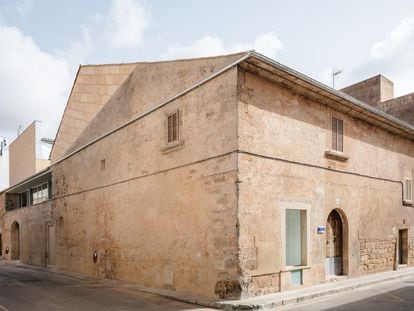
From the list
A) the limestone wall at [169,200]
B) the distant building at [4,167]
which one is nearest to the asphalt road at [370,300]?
the limestone wall at [169,200]

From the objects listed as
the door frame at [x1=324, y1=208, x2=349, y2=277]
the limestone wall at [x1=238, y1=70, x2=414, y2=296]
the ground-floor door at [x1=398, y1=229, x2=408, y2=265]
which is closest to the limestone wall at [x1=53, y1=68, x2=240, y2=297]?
the limestone wall at [x1=238, y1=70, x2=414, y2=296]

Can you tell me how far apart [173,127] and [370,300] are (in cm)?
673

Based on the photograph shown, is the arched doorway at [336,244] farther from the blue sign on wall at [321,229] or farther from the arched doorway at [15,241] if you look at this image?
the arched doorway at [15,241]

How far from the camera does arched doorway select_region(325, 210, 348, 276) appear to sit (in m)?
11.7

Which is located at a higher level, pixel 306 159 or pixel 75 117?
pixel 75 117

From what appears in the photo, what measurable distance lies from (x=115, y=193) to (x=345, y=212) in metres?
7.83

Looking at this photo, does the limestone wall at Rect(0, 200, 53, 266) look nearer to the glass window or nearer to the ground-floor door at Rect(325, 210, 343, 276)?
the glass window

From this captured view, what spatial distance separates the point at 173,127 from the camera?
10812 millimetres

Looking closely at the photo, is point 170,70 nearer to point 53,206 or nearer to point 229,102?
point 229,102

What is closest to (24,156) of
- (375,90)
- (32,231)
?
(32,231)

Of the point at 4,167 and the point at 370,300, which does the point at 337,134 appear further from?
the point at 4,167

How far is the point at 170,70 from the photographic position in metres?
11.1

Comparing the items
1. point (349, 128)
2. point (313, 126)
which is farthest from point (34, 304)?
point (349, 128)

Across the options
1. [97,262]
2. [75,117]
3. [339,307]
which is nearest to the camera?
[339,307]
